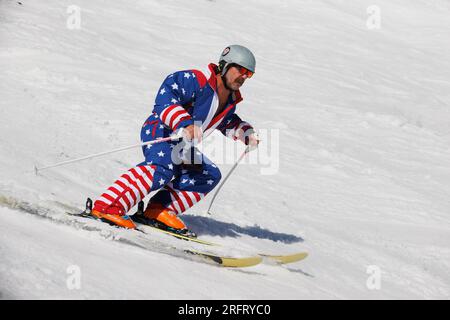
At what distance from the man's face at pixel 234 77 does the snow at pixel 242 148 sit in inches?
55.9

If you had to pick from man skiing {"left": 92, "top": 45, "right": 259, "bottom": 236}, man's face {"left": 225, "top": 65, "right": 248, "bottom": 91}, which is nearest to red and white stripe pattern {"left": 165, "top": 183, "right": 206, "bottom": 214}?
man skiing {"left": 92, "top": 45, "right": 259, "bottom": 236}

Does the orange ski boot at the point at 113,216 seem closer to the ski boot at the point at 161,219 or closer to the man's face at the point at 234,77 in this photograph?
the ski boot at the point at 161,219

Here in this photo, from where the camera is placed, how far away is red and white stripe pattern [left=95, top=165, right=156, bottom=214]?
231 inches

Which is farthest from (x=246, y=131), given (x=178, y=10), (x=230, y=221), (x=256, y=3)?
(x=256, y=3)

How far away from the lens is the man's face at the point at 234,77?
244 inches

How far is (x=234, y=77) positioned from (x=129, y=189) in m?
1.34

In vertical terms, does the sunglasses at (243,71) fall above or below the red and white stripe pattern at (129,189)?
above

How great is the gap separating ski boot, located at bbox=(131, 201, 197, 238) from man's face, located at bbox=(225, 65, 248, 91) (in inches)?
49.6

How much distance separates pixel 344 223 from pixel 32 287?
5.37 metres

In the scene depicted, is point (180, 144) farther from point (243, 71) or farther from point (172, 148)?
point (243, 71)

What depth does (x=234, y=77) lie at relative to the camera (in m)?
6.22

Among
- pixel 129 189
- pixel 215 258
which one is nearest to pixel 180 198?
pixel 129 189

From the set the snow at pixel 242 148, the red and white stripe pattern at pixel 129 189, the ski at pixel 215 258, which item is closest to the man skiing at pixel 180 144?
the red and white stripe pattern at pixel 129 189

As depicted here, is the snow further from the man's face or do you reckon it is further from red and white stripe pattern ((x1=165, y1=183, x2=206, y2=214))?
the man's face
